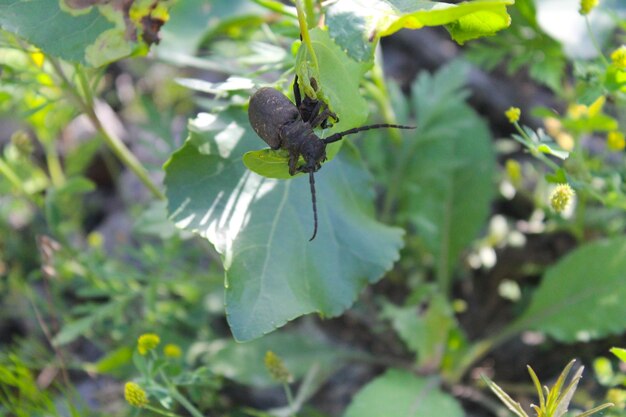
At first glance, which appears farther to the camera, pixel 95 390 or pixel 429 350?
pixel 95 390

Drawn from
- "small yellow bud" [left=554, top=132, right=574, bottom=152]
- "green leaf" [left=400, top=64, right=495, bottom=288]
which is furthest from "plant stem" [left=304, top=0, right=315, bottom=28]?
"small yellow bud" [left=554, top=132, right=574, bottom=152]

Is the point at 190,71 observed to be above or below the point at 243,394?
above

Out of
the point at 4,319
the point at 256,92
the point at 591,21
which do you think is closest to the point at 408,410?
the point at 256,92

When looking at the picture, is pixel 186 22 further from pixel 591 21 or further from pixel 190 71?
pixel 591 21

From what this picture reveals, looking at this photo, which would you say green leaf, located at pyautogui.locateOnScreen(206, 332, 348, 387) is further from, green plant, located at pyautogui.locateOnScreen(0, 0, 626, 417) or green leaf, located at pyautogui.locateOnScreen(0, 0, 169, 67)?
green leaf, located at pyautogui.locateOnScreen(0, 0, 169, 67)

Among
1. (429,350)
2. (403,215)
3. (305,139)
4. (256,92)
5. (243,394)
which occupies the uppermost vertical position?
(256,92)

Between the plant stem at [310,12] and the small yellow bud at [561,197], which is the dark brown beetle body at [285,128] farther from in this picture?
the small yellow bud at [561,197]
